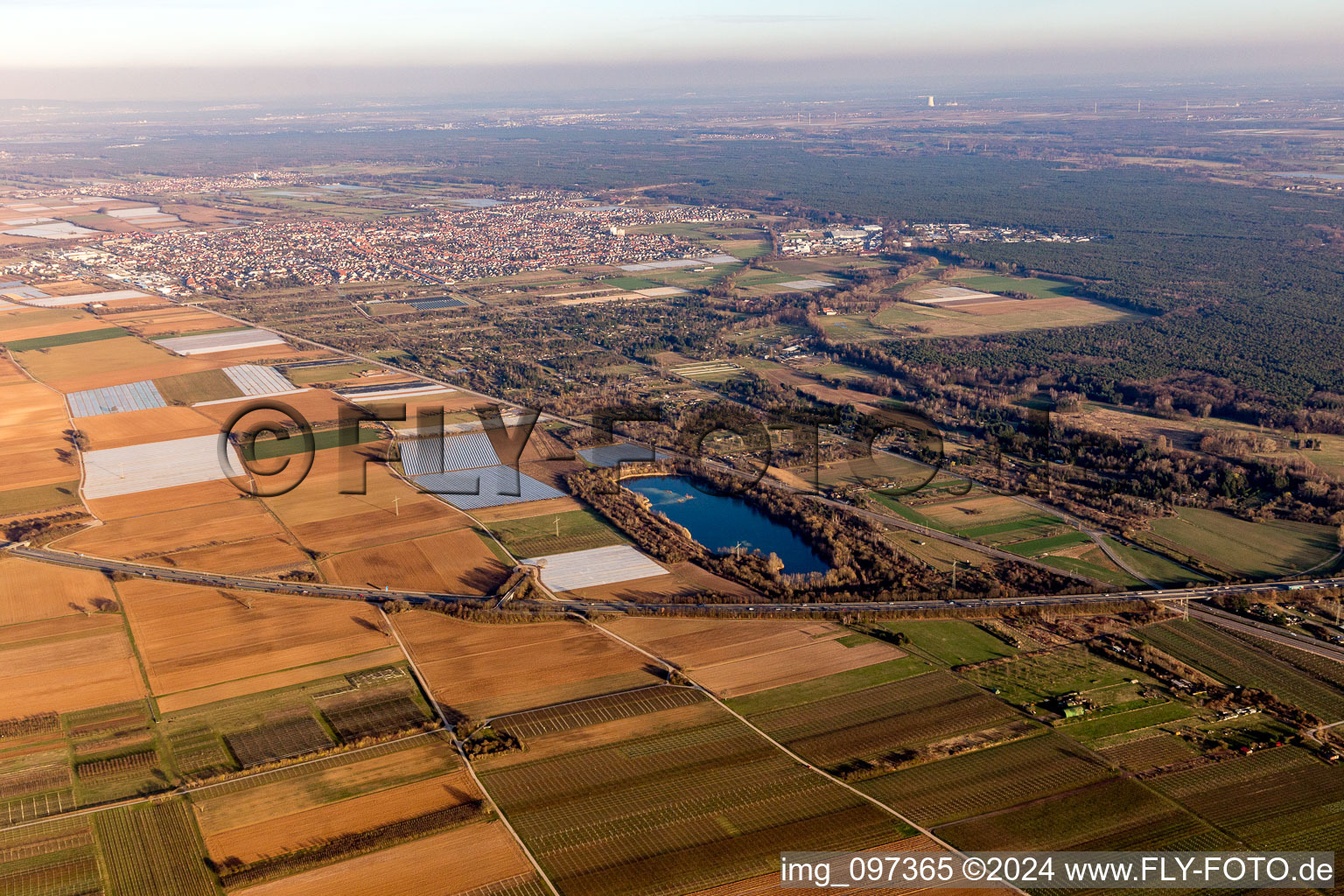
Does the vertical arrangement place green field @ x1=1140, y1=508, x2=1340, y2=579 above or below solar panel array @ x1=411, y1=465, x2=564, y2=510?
below

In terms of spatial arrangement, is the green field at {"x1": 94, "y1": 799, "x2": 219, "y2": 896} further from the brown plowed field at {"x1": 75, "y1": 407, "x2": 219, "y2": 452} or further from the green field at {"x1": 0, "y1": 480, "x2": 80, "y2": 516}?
the brown plowed field at {"x1": 75, "y1": 407, "x2": 219, "y2": 452}

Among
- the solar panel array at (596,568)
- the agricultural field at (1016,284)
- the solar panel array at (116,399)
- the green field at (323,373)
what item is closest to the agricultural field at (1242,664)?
the solar panel array at (596,568)

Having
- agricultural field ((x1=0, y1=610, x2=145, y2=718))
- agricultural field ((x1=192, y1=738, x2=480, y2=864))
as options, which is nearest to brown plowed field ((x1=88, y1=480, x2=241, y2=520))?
agricultural field ((x1=0, y1=610, x2=145, y2=718))

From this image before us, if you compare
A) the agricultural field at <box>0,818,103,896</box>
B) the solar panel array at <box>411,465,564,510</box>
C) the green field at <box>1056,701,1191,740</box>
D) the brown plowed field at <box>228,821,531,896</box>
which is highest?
the solar panel array at <box>411,465,564,510</box>

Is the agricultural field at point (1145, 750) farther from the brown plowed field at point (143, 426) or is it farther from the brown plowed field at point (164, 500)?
the brown plowed field at point (143, 426)

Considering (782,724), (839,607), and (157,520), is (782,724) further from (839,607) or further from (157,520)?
(157,520)

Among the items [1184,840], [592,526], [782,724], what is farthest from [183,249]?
[1184,840]

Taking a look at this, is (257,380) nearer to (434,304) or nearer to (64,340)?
(64,340)
